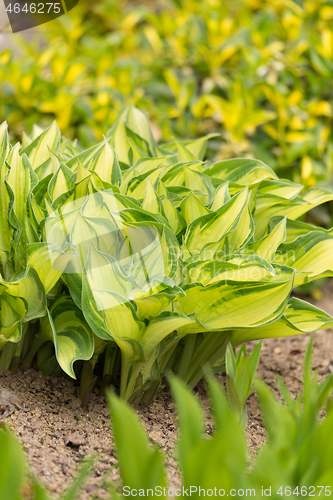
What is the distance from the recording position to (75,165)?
4.00 feet

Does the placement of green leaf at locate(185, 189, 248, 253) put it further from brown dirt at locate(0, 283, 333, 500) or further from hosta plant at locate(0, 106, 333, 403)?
brown dirt at locate(0, 283, 333, 500)

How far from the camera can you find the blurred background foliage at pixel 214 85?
7.42ft

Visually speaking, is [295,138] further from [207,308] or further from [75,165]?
[207,308]

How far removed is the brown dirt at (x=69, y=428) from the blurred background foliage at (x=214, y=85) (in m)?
A: 1.40

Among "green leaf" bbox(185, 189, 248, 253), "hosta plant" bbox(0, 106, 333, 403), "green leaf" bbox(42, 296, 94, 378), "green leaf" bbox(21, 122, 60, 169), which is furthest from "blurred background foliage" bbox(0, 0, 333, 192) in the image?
"green leaf" bbox(42, 296, 94, 378)

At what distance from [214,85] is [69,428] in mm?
2032

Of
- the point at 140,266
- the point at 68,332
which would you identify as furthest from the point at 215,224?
the point at 68,332

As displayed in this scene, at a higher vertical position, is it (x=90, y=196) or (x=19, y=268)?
(x=90, y=196)

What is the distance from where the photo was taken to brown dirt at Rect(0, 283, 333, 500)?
86 centimetres

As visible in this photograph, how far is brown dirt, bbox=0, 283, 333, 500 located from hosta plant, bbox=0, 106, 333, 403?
47 mm

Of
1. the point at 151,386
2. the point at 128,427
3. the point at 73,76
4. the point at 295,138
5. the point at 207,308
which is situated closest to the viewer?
the point at 128,427

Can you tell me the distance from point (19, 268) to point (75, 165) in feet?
1.06

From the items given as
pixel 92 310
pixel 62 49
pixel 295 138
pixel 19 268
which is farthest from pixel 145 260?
pixel 62 49

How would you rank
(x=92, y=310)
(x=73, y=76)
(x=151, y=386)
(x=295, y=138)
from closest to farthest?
(x=92, y=310) → (x=151, y=386) → (x=295, y=138) → (x=73, y=76)
